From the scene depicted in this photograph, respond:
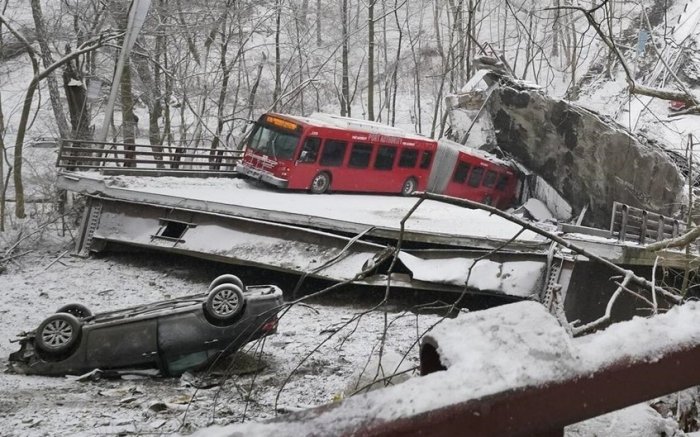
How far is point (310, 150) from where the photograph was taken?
17312 millimetres

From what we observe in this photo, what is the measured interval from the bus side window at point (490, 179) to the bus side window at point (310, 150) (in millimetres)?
8452

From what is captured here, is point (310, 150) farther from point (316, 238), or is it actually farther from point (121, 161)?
point (316, 238)

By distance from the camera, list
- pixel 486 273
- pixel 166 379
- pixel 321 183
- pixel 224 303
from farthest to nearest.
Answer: pixel 321 183 < pixel 486 273 < pixel 166 379 < pixel 224 303

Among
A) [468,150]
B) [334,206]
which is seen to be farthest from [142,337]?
[468,150]

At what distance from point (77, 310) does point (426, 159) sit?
1389cm

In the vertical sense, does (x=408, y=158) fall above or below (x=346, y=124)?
below

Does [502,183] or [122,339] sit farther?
[502,183]

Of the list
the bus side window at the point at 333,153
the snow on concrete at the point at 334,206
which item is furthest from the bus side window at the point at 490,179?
the bus side window at the point at 333,153

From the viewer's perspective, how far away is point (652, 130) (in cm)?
1947

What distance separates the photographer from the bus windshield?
17078mm

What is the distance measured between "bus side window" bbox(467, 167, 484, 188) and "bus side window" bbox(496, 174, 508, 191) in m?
1.15

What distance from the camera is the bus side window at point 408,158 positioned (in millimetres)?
19922

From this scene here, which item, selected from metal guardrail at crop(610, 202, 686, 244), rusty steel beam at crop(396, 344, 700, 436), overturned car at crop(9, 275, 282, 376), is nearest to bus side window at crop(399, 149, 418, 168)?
metal guardrail at crop(610, 202, 686, 244)

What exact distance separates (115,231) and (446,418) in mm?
13853
